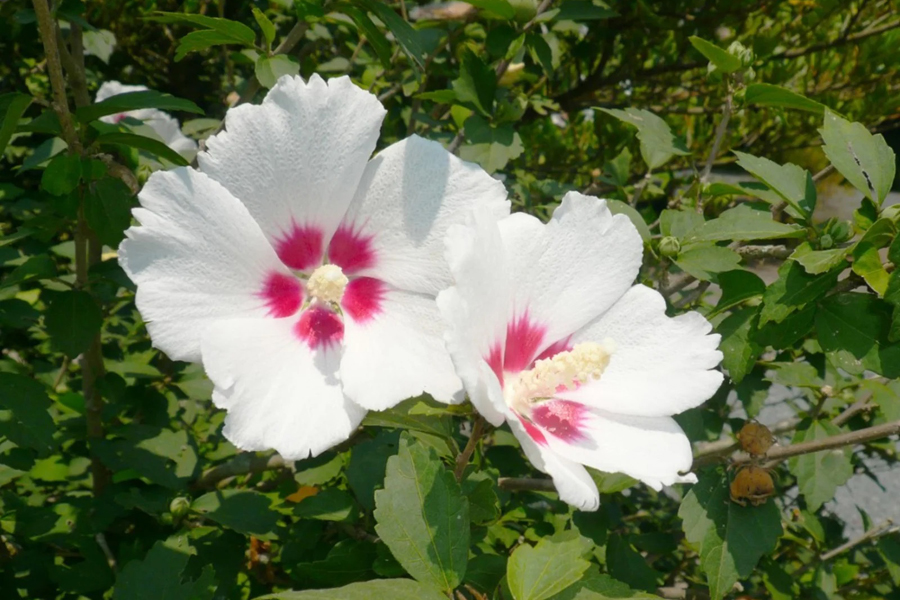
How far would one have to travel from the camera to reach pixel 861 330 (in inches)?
54.7

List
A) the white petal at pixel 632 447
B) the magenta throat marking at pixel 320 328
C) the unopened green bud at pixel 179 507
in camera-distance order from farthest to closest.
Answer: the unopened green bud at pixel 179 507 < the magenta throat marking at pixel 320 328 < the white petal at pixel 632 447

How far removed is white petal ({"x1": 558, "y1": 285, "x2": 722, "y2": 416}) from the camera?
1211mm

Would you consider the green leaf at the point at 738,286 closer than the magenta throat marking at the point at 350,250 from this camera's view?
No

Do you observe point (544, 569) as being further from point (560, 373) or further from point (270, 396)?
point (270, 396)

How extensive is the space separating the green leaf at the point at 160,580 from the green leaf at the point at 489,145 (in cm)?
109

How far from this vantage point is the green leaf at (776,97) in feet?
5.32

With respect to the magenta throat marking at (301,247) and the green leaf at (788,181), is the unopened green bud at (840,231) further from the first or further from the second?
the magenta throat marking at (301,247)

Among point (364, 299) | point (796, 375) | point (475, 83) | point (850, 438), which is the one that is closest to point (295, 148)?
point (364, 299)

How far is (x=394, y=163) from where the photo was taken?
1.22 meters

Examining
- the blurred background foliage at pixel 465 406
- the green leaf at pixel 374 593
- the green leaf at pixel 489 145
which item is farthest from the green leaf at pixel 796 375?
the green leaf at pixel 374 593

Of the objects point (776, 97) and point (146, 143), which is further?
point (776, 97)

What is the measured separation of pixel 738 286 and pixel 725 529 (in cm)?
49

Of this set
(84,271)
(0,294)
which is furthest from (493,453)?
(0,294)

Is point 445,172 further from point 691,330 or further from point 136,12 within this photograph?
point 136,12
